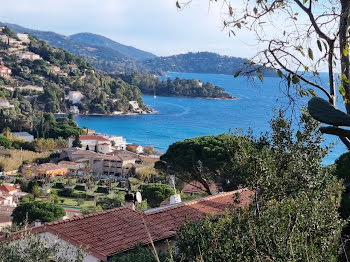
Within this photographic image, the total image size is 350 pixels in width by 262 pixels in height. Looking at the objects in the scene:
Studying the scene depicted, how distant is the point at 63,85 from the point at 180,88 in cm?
3026

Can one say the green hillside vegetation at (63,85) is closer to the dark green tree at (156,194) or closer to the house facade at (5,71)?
the house facade at (5,71)

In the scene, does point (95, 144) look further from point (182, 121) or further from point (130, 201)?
point (130, 201)

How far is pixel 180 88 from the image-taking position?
106m

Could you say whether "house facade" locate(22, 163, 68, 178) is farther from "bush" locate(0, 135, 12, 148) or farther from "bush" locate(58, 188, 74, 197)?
"bush" locate(0, 135, 12, 148)

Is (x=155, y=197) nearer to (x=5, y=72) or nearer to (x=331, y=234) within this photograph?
(x=331, y=234)

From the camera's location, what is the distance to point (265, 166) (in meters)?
4.41

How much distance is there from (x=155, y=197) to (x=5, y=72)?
65.9 metres

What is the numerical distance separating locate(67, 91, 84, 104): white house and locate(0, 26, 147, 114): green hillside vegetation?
62 cm

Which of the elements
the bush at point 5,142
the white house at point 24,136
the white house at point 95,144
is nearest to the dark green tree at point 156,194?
the bush at point 5,142

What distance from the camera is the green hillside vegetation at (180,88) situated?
10419 centimetres

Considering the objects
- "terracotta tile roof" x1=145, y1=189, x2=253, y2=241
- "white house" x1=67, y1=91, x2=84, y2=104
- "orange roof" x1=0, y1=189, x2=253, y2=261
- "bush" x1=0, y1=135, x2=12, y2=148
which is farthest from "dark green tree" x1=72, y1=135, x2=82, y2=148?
"orange roof" x1=0, y1=189, x2=253, y2=261

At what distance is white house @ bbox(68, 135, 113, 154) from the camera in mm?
45812

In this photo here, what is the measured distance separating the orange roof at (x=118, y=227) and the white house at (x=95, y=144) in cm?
3844

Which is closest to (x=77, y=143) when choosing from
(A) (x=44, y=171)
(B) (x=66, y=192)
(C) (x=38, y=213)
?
(A) (x=44, y=171)
